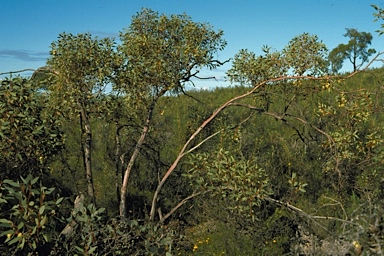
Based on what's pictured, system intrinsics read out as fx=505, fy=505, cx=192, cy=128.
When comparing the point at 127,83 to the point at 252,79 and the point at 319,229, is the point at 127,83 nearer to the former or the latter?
the point at 252,79

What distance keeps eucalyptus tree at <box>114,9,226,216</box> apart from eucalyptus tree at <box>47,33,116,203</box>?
450 mm

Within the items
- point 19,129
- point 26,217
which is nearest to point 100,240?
point 26,217

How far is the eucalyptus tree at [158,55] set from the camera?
442 inches

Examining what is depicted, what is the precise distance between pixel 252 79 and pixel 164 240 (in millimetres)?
6063

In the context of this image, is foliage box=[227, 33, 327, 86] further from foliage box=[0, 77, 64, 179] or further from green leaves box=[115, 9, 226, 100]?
foliage box=[0, 77, 64, 179]

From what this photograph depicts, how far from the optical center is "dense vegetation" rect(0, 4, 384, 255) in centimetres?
691

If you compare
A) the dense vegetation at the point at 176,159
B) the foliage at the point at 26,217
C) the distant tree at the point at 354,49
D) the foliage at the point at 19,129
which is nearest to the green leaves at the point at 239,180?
the dense vegetation at the point at 176,159

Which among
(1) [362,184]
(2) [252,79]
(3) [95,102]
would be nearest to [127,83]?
(3) [95,102]

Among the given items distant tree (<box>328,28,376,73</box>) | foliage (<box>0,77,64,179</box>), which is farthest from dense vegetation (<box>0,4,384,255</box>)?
distant tree (<box>328,28,376,73</box>)

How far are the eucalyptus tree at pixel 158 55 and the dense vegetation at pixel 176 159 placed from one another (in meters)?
0.03

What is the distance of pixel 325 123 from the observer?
15.9 meters

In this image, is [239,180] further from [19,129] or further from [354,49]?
[354,49]

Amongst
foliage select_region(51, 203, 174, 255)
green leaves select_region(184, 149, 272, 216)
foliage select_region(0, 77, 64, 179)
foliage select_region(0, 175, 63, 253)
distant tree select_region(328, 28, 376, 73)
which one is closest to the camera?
foliage select_region(0, 175, 63, 253)

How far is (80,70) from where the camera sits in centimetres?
1070
